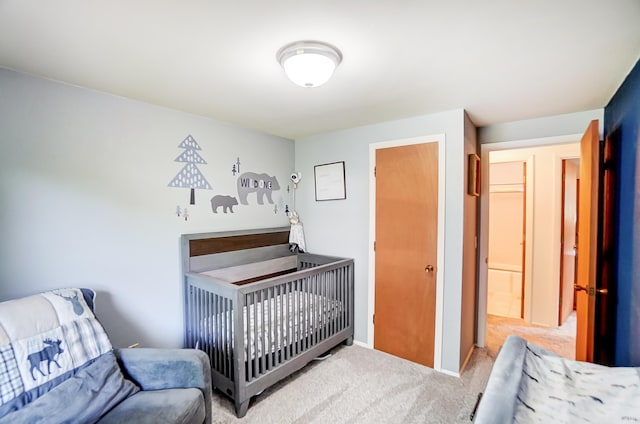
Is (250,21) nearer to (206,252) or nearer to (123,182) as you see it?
(123,182)

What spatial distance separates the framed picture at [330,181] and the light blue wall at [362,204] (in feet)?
0.19

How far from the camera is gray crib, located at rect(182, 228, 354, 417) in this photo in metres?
2.09

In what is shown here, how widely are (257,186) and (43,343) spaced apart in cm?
207

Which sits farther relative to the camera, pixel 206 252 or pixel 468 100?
pixel 206 252

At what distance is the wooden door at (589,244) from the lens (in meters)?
1.85

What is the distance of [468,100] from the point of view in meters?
2.21

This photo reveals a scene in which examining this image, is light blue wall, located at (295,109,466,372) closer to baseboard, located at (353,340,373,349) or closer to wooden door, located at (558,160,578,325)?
baseboard, located at (353,340,373,349)

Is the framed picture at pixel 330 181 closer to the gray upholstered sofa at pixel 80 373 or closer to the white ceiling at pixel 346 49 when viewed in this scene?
the white ceiling at pixel 346 49

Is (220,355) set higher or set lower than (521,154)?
lower

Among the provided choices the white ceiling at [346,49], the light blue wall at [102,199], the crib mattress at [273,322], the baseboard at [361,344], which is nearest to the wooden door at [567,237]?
the white ceiling at [346,49]

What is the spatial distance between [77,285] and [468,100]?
3.08 meters

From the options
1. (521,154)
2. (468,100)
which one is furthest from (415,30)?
(521,154)

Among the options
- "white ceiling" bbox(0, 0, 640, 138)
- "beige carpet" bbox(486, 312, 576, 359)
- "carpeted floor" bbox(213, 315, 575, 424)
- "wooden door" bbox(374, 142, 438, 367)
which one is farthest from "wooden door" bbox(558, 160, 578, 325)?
"wooden door" bbox(374, 142, 438, 367)

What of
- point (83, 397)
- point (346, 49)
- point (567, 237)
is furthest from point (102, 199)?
point (567, 237)
